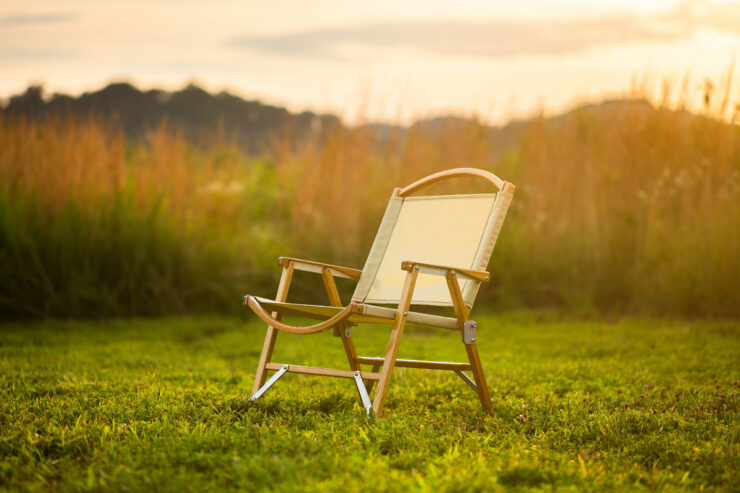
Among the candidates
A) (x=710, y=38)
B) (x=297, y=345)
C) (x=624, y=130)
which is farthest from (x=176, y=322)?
(x=710, y=38)

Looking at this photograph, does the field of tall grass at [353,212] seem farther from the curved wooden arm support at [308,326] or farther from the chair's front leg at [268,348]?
the curved wooden arm support at [308,326]

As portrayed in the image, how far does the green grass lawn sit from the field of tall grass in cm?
107

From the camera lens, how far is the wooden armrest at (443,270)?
279cm

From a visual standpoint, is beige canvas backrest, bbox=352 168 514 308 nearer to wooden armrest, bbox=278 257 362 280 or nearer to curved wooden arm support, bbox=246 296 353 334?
wooden armrest, bbox=278 257 362 280

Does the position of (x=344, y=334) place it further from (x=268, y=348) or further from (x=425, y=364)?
(x=425, y=364)

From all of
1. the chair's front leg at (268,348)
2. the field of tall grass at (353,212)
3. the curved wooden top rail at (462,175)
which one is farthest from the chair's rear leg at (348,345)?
the field of tall grass at (353,212)

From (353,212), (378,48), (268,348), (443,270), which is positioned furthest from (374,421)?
(378,48)

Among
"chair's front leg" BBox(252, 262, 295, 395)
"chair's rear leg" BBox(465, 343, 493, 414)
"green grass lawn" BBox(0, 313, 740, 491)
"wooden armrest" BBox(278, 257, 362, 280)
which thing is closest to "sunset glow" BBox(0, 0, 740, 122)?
"green grass lawn" BBox(0, 313, 740, 491)

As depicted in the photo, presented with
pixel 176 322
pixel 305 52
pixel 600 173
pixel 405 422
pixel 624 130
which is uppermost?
pixel 305 52

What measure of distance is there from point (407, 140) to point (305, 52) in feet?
6.59

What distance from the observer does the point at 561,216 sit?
6.74 m

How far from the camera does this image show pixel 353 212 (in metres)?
6.81

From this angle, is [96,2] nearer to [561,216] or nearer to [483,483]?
[561,216]

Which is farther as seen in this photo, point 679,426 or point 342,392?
point 342,392
